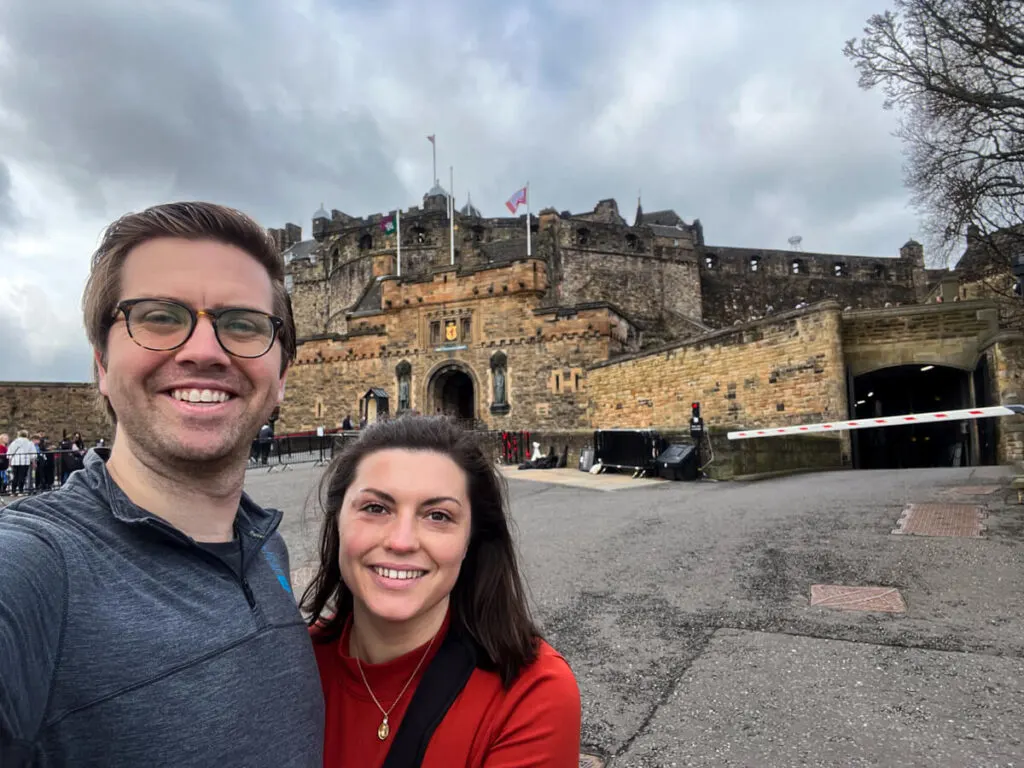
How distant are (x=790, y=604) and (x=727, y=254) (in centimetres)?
3766

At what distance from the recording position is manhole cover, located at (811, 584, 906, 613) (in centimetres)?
358

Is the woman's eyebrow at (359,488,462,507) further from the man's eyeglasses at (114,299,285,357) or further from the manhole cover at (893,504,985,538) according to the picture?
the manhole cover at (893,504,985,538)

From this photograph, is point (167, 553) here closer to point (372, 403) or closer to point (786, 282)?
point (372, 403)

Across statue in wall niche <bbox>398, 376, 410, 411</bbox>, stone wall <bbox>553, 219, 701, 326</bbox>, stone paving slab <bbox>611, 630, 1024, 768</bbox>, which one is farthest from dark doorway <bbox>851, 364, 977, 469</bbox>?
stone wall <bbox>553, 219, 701, 326</bbox>

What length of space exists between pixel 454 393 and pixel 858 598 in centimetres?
2129

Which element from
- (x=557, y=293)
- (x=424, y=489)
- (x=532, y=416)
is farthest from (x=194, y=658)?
(x=557, y=293)

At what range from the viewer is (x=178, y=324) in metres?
1.20

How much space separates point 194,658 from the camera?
98 cm

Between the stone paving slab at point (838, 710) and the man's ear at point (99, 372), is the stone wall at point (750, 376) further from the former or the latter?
the man's ear at point (99, 372)

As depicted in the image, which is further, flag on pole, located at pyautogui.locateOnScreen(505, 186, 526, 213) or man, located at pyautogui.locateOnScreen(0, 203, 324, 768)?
flag on pole, located at pyautogui.locateOnScreen(505, 186, 526, 213)

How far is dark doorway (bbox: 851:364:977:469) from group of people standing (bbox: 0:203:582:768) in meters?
13.2

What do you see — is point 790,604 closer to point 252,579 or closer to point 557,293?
point 252,579

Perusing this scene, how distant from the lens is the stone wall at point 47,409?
26822 mm

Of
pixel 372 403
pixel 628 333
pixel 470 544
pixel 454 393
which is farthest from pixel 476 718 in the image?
pixel 454 393
